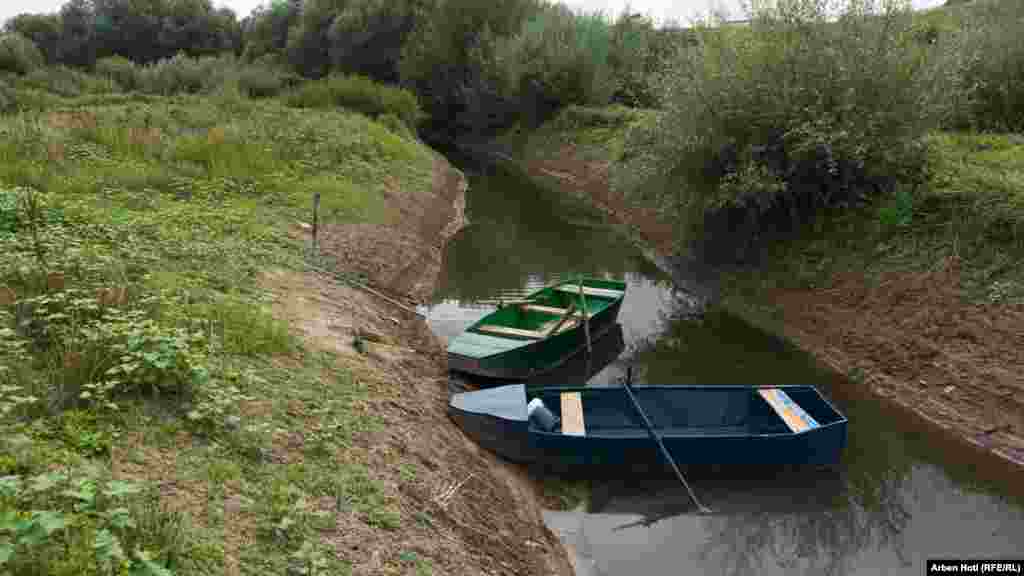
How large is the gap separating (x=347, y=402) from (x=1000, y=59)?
19.3 m

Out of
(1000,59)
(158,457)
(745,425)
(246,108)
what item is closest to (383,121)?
(246,108)

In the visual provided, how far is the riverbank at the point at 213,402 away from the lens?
15.5 ft

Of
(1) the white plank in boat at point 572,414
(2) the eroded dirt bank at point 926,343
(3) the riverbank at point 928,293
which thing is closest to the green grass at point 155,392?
(1) the white plank in boat at point 572,414

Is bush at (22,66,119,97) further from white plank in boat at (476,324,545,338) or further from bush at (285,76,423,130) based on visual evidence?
white plank in boat at (476,324,545,338)

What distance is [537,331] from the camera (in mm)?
12766

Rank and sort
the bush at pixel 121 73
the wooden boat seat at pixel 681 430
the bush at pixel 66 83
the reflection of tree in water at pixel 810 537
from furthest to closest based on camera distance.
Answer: the bush at pixel 121 73 < the bush at pixel 66 83 < the wooden boat seat at pixel 681 430 < the reflection of tree in water at pixel 810 537

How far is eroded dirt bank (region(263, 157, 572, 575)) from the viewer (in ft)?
21.0

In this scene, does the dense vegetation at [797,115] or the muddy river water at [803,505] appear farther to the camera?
the dense vegetation at [797,115]

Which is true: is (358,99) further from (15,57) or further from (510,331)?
(510,331)

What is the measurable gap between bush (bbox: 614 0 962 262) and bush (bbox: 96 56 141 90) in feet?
130

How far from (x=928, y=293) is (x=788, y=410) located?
15.8 ft

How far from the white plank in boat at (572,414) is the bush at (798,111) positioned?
699 cm

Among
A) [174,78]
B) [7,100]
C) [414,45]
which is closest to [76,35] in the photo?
[174,78]

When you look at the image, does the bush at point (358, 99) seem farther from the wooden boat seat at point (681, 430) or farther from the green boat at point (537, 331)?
the wooden boat seat at point (681, 430)
